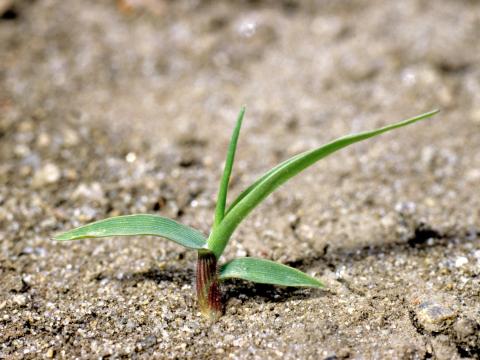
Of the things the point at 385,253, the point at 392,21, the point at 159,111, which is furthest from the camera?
the point at 392,21

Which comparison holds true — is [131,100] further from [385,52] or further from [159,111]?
[385,52]

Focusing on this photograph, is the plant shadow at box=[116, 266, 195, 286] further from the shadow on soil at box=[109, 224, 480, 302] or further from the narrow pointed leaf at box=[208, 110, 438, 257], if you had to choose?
the narrow pointed leaf at box=[208, 110, 438, 257]

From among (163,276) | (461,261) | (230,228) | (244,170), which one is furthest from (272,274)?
(244,170)

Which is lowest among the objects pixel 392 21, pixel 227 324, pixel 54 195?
pixel 54 195

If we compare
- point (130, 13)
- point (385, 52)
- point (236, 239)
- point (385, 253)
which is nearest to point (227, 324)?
point (236, 239)

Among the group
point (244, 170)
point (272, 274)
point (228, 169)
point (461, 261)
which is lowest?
point (244, 170)

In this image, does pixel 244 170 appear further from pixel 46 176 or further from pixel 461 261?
pixel 461 261
